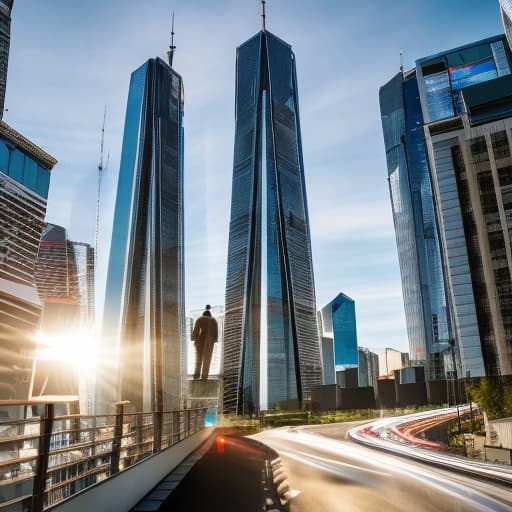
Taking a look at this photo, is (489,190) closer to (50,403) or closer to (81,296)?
(50,403)

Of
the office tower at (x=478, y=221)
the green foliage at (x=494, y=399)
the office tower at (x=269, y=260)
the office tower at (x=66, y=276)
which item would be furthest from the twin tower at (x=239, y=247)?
the green foliage at (x=494, y=399)

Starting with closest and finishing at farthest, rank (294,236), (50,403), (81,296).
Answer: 1. (50,403)
2. (294,236)
3. (81,296)

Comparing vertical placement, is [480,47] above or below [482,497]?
above

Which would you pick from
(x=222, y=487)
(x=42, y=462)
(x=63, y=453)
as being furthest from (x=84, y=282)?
(x=42, y=462)

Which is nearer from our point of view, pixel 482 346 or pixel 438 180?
pixel 482 346

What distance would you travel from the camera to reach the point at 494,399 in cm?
5475

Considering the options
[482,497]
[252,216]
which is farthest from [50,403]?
[252,216]

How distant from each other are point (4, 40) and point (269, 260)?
81993 mm

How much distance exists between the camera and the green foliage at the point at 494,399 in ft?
173

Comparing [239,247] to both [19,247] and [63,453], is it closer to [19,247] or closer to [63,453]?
[19,247]

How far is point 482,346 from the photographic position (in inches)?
2569

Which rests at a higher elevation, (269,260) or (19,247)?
(269,260)

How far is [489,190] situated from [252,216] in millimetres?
68547

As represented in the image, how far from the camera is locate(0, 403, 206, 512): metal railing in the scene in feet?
16.4
